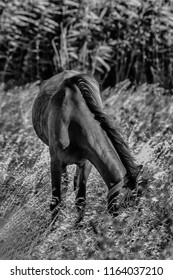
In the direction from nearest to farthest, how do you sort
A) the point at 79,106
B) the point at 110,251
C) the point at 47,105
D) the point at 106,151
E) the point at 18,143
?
the point at 110,251, the point at 106,151, the point at 79,106, the point at 47,105, the point at 18,143

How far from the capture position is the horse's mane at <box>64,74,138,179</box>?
457cm

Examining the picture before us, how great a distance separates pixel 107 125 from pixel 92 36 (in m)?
6.56

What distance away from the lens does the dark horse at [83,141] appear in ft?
15.1

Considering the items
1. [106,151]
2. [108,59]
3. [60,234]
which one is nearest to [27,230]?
[60,234]

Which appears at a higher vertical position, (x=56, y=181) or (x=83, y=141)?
(x=83, y=141)

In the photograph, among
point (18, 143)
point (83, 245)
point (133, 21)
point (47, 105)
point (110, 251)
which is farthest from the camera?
point (133, 21)

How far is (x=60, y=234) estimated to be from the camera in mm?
4539

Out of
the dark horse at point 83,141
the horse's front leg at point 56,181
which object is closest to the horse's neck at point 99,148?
the dark horse at point 83,141

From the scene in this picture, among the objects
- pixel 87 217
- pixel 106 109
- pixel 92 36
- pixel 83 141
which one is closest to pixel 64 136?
pixel 83 141

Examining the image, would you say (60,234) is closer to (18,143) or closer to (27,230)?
(27,230)

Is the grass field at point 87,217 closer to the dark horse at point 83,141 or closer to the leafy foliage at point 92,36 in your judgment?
the dark horse at point 83,141

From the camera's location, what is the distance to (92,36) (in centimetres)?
1112

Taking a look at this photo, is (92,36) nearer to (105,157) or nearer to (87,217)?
(105,157)
